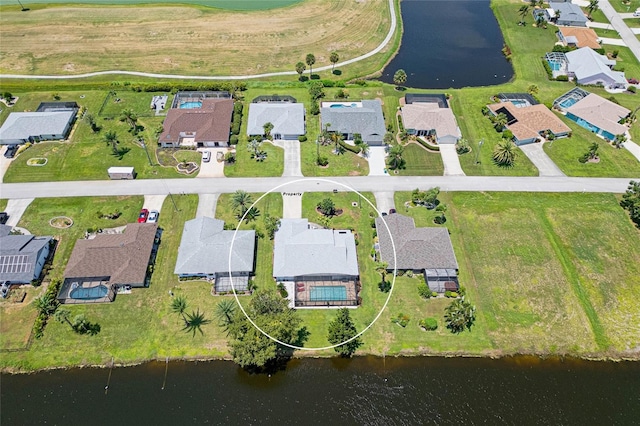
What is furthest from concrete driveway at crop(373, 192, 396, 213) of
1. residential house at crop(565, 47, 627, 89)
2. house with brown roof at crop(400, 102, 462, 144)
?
residential house at crop(565, 47, 627, 89)

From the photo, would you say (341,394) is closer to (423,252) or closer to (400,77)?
(423,252)

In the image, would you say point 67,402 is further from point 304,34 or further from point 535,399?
point 304,34

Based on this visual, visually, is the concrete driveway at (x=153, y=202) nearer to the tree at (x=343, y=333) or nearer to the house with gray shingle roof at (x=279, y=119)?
the house with gray shingle roof at (x=279, y=119)

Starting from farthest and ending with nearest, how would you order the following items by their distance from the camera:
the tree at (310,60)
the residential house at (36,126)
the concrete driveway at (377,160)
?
1. the tree at (310,60)
2. the residential house at (36,126)
3. the concrete driveway at (377,160)

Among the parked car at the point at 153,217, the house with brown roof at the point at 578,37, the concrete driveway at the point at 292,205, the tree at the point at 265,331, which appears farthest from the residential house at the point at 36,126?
the house with brown roof at the point at 578,37

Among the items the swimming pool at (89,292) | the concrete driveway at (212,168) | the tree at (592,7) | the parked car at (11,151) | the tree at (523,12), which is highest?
the tree at (592,7)

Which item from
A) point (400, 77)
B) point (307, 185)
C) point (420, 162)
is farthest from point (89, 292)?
point (400, 77)
